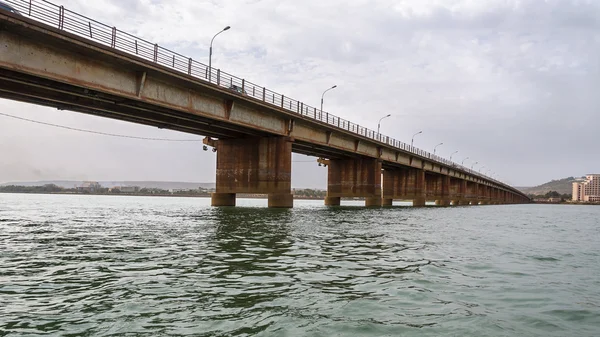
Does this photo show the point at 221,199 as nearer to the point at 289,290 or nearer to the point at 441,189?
the point at 289,290

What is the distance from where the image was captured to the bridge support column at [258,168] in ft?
152

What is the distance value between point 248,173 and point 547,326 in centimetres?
4204

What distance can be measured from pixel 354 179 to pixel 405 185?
79.0 ft

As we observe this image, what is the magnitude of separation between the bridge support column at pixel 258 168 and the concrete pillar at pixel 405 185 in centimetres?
4799

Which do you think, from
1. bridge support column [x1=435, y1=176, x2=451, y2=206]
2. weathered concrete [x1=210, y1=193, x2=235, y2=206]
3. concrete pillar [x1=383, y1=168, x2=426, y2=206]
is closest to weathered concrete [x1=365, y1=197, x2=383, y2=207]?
concrete pillar [x1=383, y1=168, x2=426, y2=206]

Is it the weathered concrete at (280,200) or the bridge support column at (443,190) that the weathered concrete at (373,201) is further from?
the bridge support column at (443,190)

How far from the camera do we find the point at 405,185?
3583 inches

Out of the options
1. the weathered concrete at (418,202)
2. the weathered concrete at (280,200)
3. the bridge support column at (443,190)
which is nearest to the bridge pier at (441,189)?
the bridge support column at (443,190)

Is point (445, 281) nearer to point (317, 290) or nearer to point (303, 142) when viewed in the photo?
point (317, 290)

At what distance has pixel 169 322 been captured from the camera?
20.9ft

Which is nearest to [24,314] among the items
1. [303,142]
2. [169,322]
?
[169,322]

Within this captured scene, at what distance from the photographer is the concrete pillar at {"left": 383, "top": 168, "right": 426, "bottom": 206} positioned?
88.9m

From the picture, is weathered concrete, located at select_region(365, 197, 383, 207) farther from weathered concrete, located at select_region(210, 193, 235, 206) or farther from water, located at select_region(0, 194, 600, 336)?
water, located at select_region(0, 194, 600, 336)

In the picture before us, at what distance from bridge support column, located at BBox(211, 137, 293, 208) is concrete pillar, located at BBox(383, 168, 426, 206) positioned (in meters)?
48.0
